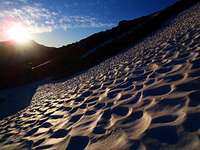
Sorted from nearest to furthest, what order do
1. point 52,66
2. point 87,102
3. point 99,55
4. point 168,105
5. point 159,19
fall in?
point 168,105 < point 87,102 < point 99,55 < point 159,19 < point 52,66

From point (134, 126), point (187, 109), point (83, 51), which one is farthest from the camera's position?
point (83, 51)

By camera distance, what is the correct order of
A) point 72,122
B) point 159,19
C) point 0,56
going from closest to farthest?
1. point 72,122
2. point 159,19
3. point 0,56

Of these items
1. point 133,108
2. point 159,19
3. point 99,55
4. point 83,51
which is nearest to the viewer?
point 133,108

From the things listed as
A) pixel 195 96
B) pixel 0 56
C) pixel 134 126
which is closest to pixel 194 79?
pixel 195 96

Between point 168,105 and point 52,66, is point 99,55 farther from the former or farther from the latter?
point 168,105

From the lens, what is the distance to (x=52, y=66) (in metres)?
28.1

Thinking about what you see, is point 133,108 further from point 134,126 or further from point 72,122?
point 72,122

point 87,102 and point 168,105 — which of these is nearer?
point 168,105

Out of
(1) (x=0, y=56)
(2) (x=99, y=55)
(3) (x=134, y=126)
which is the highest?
(1) (x=0, y=56)

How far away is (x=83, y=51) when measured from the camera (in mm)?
32156

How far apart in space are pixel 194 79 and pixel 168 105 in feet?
2.79

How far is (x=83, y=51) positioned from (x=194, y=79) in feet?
94.0

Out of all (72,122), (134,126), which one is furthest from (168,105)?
(72,122)

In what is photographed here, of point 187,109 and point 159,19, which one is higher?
point 159,19
